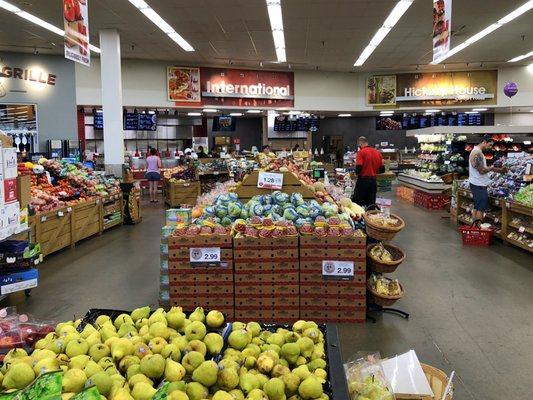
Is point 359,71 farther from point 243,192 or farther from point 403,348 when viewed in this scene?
point 403,348

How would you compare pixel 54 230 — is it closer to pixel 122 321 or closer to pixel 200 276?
pixel 200 276

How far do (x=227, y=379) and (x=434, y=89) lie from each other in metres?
18.3

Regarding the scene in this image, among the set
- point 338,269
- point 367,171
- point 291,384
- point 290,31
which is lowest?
point 338,269

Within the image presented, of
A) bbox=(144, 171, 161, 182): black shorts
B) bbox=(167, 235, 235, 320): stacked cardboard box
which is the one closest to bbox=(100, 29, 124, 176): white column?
bbox=(144, 171, 161, 182): black shorts

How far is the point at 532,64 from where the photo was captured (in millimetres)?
17422

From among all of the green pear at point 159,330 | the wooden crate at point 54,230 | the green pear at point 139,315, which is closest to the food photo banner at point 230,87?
the wooden crate at point 54,230

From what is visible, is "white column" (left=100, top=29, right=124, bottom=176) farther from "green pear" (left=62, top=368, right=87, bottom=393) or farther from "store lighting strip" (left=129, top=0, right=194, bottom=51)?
"green pear" (left=62, top=368, right=87, bottom=393)

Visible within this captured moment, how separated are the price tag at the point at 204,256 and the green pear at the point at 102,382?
2.82 meters

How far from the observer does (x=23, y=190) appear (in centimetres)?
567

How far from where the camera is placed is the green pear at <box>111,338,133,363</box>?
198cm

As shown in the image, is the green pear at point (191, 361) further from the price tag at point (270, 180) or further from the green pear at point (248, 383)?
the price tag at point (270, 180)

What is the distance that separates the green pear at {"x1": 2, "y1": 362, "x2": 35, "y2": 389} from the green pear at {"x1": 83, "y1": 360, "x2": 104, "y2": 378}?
0.20 m

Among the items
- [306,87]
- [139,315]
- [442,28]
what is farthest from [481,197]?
[306,87]

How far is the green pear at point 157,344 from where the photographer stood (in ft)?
6.70
